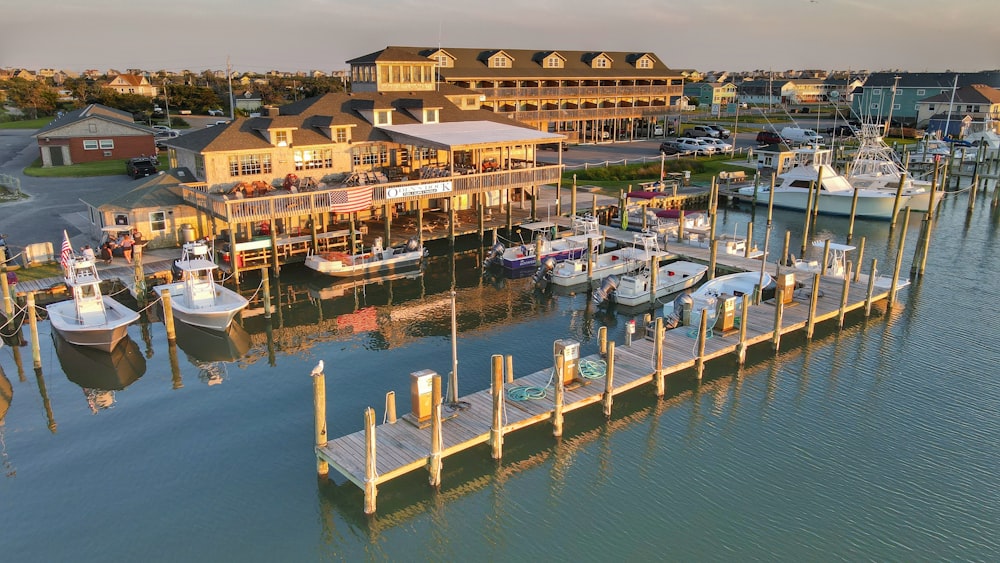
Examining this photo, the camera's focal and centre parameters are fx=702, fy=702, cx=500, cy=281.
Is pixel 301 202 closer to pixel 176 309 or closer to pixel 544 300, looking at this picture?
pixel 176 309

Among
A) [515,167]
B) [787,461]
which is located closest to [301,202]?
[515,167]

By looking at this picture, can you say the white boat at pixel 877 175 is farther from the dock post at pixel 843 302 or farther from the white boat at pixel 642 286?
the dock post at pixel 843 302

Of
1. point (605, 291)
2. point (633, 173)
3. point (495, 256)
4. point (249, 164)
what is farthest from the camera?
point (633, 173)

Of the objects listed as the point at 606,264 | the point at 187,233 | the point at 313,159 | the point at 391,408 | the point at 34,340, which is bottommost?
the point at 34,340

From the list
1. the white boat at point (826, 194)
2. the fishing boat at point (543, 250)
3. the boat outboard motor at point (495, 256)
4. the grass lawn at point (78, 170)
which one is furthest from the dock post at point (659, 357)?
the grass lawn at point (78, 170)

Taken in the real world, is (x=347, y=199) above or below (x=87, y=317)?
above

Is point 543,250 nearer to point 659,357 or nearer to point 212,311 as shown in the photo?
point 659,357

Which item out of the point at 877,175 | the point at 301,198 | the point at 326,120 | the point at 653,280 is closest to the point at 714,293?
the point at 653,280
